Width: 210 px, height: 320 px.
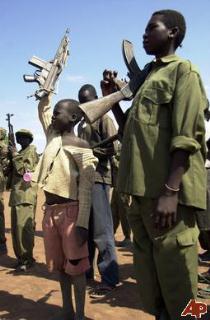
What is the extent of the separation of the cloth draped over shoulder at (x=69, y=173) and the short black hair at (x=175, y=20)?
1.29 meters

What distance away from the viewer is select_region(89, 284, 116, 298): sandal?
437 centimetres

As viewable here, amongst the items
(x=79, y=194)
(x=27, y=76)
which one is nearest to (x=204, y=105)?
(x=79, y=194)

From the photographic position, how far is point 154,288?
8.05 ft

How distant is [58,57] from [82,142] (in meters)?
1.17

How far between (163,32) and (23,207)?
3838 millimetres

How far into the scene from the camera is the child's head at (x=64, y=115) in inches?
140

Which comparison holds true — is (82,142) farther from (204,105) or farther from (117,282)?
(117,282)

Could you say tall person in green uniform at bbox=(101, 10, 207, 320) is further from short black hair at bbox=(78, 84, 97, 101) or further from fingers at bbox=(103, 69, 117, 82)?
short black hair at bbox=(78, 84, 97, 101)

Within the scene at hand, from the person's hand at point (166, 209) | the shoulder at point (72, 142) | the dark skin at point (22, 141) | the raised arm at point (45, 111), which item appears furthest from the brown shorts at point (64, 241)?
the dark skin at point (22, 141)

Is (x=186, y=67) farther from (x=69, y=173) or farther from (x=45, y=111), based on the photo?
(x=45, y=111)

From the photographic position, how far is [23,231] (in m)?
5.73

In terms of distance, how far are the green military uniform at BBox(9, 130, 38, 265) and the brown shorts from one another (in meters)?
2.23

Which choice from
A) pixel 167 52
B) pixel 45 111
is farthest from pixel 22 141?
pixel 167 52

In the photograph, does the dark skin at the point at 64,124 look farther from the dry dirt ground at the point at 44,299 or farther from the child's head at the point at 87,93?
the child's head at the point at 87,93
